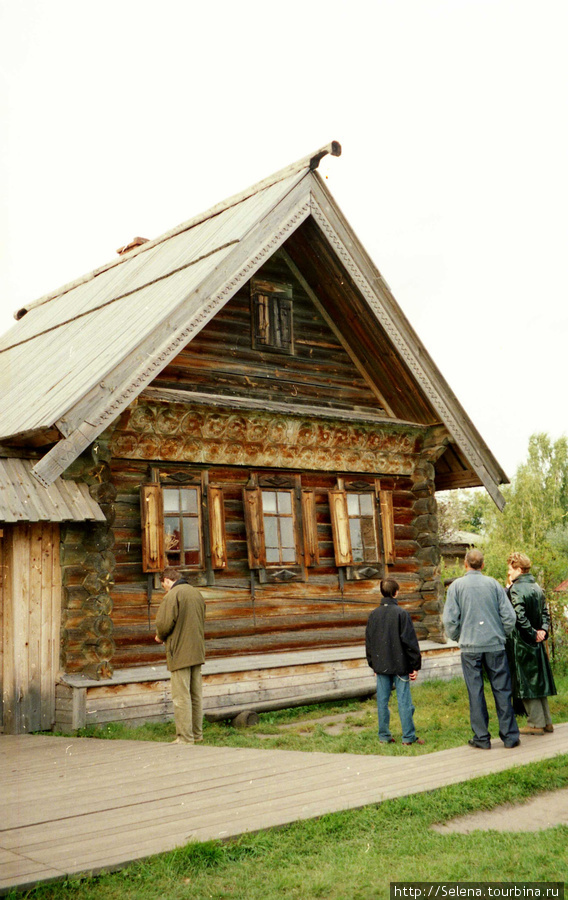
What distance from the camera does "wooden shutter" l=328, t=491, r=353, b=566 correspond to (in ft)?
42.1

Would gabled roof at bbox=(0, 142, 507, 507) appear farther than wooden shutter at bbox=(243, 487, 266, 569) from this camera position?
No

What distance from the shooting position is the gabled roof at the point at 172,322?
31.8 ft

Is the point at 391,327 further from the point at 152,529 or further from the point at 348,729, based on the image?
the point at 348,729

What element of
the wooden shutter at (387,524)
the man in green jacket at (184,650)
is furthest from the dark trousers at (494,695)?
the wooden shutter at (387,524)

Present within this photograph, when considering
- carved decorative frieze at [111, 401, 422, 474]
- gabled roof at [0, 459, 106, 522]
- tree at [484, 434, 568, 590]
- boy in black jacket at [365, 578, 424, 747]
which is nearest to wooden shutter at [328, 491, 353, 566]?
carved decorative frieze at [111, 401, 422, 474]

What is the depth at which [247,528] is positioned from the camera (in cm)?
1191

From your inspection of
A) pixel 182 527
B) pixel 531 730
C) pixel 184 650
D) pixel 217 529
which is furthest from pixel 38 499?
pixel 531 730

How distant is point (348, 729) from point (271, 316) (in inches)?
237

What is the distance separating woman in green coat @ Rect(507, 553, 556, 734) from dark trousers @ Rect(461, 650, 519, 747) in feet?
1.72

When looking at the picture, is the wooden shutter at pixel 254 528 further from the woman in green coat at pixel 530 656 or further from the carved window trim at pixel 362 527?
the woman in green coat at pixel 530 656

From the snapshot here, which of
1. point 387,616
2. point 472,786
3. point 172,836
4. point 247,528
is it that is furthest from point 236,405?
point 172,836

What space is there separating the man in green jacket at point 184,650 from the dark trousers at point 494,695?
267cm

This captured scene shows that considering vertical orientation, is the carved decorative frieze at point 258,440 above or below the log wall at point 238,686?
above

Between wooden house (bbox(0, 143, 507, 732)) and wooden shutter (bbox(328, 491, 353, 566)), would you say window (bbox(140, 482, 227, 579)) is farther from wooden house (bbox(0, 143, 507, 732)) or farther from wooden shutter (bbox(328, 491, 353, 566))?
wooden shutter (bbox(328, 491, 353, 566))
